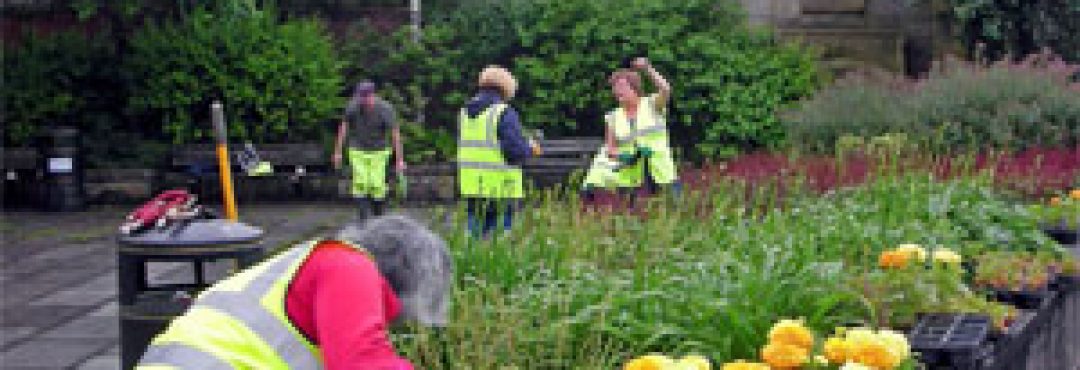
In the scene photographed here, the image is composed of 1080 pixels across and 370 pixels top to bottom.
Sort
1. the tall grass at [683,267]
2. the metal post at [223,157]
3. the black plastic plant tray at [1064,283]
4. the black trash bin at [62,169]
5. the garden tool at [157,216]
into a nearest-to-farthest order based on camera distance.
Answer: the tall grass at [683,267]
the garden tool at [157,216]
the metal post at [223,157]
the black plastic plant tray at [1064,283]
the black trash bin at [62,169]

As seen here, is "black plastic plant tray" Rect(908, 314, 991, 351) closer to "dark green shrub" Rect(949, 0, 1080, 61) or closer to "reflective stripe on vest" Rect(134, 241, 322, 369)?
"reflective stripe on vest" Rect(134, 241, 322, 369)

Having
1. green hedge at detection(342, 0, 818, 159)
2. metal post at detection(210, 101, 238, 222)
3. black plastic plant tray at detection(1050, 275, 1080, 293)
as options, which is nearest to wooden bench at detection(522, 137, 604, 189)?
green hedge at detection(342, 0, 818, 159)

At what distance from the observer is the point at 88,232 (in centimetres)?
1373

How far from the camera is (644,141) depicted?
9.91m

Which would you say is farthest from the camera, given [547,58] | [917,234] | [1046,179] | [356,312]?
[547,58]

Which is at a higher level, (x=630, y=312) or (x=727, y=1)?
(x=727, y=1)

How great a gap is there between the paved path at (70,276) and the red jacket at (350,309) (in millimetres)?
4300

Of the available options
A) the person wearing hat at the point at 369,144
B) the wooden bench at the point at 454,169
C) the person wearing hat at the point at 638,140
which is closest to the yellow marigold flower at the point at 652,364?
the person wearing hat at the point at 638,140

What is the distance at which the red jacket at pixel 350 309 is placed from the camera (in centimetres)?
317

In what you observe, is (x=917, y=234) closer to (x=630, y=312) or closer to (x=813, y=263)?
(x=813, y=263)

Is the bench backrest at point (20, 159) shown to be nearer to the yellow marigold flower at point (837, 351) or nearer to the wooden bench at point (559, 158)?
the wooden bench at point (559, 158)

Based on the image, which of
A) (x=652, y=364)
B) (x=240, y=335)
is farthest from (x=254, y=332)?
(x=652, y=364)

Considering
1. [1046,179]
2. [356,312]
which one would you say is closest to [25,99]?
[1046,179]

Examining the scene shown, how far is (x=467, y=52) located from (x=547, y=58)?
1.03 meters
